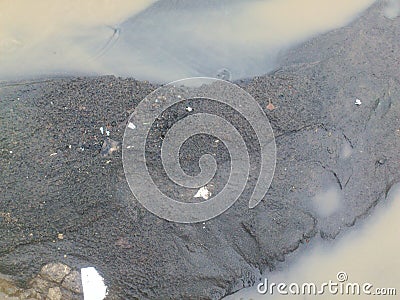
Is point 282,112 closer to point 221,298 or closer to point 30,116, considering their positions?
point 221,298

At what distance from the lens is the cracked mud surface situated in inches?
143

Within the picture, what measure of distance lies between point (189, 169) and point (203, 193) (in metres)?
0.25

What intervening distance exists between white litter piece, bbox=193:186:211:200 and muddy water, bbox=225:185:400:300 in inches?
33.0

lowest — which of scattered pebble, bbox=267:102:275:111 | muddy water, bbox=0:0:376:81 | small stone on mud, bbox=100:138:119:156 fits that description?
small stone on mud, bbox=100:138:119:156

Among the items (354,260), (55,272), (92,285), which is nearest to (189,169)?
(92,285)

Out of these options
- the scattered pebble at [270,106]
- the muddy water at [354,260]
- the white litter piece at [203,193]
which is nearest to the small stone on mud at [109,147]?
the white litter piece at [203,193]

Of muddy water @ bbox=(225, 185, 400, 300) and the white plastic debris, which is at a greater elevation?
the white plastic debris

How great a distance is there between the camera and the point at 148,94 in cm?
436

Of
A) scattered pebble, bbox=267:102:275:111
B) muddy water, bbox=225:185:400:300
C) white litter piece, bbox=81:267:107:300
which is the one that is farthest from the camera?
scattered pebble, bbox=267:102:275:111

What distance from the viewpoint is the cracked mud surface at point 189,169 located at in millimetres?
3641

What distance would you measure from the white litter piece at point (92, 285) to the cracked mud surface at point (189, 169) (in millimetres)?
54

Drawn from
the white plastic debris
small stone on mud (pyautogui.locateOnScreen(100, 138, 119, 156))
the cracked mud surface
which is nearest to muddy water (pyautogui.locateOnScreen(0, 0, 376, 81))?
the cracked mud surface

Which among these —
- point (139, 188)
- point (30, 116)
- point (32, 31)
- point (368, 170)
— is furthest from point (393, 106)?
point (32, 31)

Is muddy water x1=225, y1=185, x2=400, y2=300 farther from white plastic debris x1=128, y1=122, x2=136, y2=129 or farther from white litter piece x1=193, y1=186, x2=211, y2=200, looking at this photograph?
white plastic debris x1=128, y1=122, x2=136, y2=129
